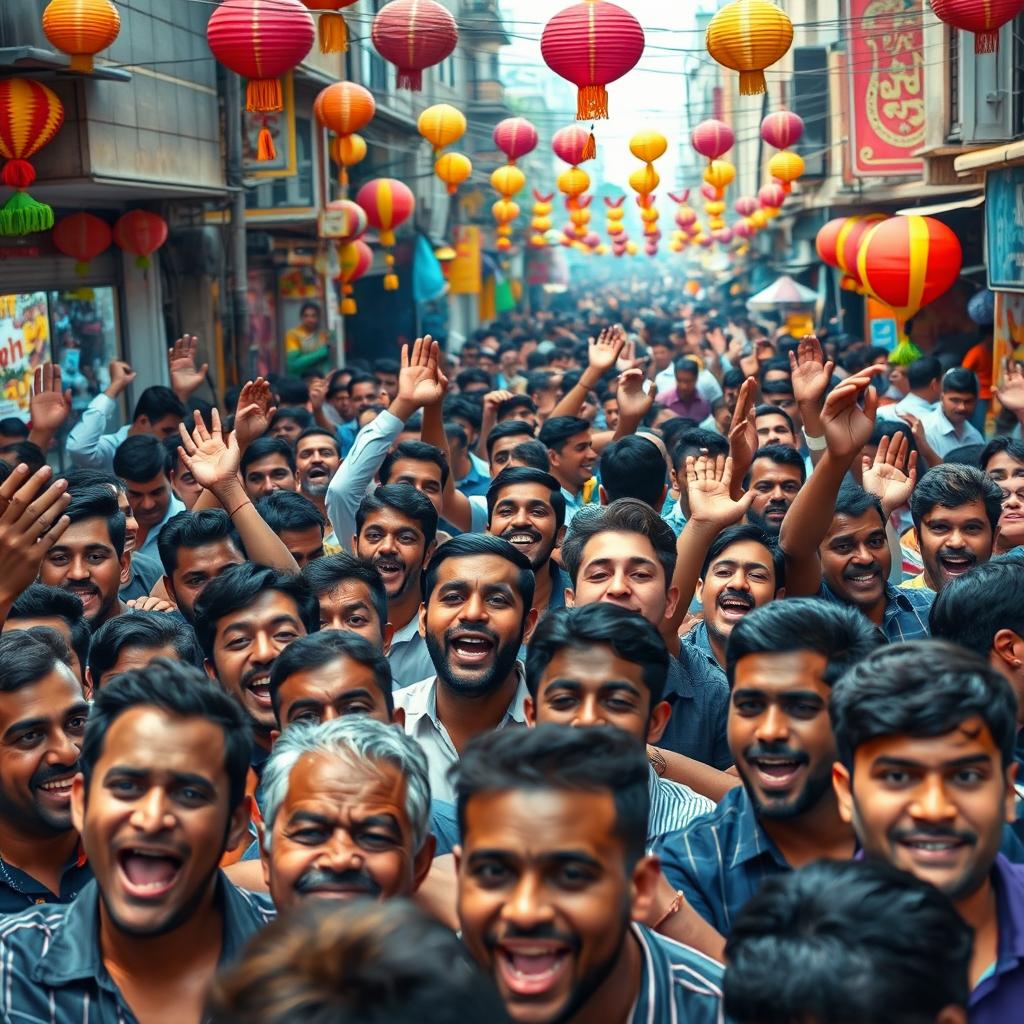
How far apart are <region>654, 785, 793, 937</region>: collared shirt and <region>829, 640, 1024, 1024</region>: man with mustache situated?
1.70 feet

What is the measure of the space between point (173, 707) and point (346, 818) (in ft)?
1.42

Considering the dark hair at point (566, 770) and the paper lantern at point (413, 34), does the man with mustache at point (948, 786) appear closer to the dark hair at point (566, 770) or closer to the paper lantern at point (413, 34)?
the dark hair at point (566, 770)

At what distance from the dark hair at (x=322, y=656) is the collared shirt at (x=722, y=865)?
944 millimetres

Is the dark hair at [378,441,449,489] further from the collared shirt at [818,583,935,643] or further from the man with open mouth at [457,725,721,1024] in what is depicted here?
the man with open mouth at [457,725,721,1024]

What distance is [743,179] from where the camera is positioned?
149 feet

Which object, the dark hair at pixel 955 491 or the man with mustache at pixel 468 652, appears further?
the dark hair at pixel 955 491

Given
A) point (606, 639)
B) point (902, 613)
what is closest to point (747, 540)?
point (902, 613)

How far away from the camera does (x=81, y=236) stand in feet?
40.1

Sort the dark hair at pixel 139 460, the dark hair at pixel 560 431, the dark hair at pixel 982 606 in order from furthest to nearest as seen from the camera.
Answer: the dark hair at pixel 560 431
the dark hair at pixel 139 460
the dark hair at pixel 982 606

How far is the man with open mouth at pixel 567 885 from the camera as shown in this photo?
260cm

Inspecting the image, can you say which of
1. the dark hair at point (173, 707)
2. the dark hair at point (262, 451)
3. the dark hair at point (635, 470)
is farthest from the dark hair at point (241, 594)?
the dark hair at point (262, 451)

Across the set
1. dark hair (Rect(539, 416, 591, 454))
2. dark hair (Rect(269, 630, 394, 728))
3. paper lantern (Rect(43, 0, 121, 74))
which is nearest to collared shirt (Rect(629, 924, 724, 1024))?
dark hair (Rect(269, 630, 394, 728))

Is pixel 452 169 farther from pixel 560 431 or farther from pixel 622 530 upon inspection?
pixel 622 530

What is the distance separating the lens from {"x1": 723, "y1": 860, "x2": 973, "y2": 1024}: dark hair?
2.25m
